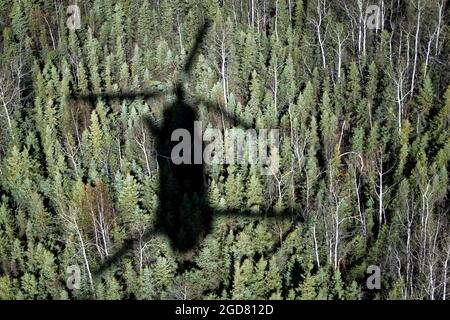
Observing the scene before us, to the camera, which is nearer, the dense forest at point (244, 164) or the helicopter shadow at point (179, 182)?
the dense forest at point (244, 164)

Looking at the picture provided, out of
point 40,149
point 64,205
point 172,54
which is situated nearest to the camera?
point 64,205

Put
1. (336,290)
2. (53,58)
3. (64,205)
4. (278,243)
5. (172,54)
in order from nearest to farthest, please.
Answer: (336,290), (278,243), (64,205), (172,54), (53,58)

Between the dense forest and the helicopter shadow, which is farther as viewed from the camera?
the helicopter shadow

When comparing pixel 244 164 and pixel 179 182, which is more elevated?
pixel 244 164

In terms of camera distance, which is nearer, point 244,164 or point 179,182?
point 244,164

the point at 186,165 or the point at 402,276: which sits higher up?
the point at 186,165

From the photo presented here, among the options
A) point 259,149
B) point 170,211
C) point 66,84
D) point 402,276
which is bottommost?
point 402,276
